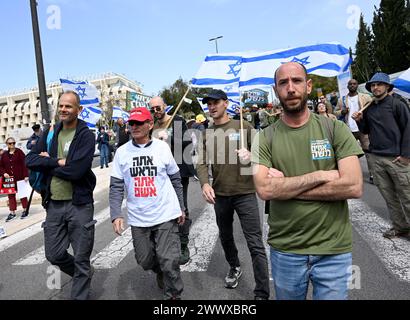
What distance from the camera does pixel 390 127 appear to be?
4.88 meters

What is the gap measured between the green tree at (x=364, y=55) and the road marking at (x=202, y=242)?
39.9 m

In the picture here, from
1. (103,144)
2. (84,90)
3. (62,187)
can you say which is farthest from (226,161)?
(103,144)

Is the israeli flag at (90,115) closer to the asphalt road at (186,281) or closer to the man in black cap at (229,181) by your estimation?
the asphalt road at (186,281)

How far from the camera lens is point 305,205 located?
213 centimetres

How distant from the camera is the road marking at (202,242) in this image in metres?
4.45

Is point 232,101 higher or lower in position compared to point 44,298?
higher

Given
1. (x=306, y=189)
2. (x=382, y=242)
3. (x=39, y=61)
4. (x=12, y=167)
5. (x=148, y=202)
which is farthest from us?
(x=39, y=61)

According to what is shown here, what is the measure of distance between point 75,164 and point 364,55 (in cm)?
4505

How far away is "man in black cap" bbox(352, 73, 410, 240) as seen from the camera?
15.8ft

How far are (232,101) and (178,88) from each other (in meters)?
30.1

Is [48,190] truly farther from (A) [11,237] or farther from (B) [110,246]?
(A) [11,237]

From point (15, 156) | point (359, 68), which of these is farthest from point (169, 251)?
point (359, 68)

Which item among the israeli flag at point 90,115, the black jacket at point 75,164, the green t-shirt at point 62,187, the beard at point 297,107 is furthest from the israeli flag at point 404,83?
the israeli flag at point 90,115

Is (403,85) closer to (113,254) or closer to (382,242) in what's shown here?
(382,242)
